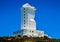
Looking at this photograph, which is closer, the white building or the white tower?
the white building

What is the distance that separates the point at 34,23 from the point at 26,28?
565 centimetres

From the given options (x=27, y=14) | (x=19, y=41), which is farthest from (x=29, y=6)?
(x=19, y=41)

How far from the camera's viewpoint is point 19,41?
2288 inches

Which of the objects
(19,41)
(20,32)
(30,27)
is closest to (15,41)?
(19,41)

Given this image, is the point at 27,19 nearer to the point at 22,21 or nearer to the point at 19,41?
the point at 22,21

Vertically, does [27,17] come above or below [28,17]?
below

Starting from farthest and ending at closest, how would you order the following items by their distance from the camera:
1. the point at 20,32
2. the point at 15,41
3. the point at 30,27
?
the point at 30,27 → the point at 20,32 → the point at 15,41

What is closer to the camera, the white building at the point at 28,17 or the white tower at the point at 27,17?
the white building at the point at 28,17

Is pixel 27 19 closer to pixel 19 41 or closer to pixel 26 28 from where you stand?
pixel 26 28

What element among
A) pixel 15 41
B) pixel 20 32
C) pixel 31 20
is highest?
pixel 31 20

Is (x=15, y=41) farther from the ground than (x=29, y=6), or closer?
closer

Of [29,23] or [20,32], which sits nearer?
[20,32]

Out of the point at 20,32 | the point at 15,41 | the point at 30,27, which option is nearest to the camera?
the point at 15,41

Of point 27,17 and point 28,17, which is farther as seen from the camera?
point 28,17
